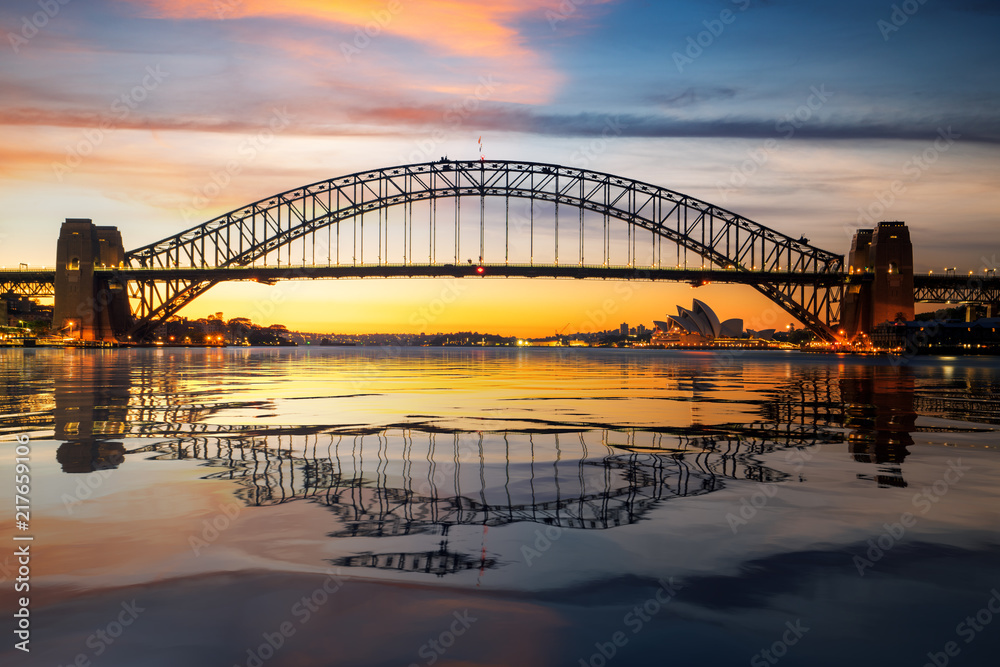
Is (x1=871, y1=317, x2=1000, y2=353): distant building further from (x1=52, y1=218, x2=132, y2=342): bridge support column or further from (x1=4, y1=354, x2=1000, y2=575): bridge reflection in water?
(x1=52, y1=218, x2=132, y2=342): bridge support column

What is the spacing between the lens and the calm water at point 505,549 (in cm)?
424

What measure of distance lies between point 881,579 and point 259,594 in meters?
4.26

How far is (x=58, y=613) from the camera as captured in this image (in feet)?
14.9

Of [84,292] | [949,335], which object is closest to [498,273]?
[84,292]

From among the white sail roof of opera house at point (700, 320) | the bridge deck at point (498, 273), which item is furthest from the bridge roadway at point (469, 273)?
the white sail roof of opera house at point (700, 320)

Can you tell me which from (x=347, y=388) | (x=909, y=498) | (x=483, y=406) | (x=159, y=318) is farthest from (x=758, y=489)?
(x=159, y=318)

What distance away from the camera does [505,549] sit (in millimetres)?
5859

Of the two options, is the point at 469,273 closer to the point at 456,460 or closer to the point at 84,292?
the point at 84,292

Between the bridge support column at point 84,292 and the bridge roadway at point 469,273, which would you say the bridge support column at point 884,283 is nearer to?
the bridge roadway at point 469,273

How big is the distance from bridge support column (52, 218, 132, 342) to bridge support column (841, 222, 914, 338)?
107 meters

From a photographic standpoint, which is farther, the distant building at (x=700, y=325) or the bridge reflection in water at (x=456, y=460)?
the distant building at (x=700, y=325)

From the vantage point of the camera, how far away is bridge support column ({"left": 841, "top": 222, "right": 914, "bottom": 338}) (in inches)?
4040

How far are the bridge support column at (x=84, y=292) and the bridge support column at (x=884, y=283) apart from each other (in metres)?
107

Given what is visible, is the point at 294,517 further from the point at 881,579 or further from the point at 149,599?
the point at 881,579
